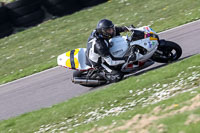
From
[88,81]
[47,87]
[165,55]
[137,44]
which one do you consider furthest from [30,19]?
[165,55]

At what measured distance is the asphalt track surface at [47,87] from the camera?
1035 centimetres

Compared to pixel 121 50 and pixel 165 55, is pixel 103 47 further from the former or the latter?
pixel 165 55

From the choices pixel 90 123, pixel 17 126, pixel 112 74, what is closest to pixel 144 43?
pixel 112 74

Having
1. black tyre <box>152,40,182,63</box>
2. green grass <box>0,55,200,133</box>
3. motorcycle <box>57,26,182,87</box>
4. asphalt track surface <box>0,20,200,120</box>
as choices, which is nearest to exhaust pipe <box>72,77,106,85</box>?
motorcycle <box>57,26,182,87</box>

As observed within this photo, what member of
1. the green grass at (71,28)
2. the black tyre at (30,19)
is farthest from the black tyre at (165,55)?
the black tyre at (30,19)

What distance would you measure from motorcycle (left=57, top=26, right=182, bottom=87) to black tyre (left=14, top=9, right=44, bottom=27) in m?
9.08

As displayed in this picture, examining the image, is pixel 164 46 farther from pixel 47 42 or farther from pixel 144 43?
pixel 47 42

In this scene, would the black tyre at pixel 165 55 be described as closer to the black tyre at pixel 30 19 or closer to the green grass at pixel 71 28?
the green grass at pixel 71 28

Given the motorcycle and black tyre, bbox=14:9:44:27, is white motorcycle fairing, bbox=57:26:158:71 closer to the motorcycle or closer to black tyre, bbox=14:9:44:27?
the motorcycle

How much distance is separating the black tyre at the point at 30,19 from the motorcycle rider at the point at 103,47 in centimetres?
954

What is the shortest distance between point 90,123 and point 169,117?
80.3 inches

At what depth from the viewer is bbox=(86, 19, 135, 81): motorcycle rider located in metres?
9.44

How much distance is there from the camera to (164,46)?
31.5 ft

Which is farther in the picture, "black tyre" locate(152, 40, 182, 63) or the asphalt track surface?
the asphalt track surface
